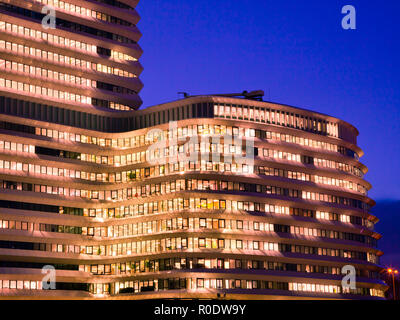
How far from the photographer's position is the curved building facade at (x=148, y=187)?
15712 centimetres

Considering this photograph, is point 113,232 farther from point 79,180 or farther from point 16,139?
point 16,139

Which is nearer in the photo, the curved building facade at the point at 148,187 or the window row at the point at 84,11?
the curved building facade at the point at 148,187

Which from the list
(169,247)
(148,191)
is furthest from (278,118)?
(169,247)

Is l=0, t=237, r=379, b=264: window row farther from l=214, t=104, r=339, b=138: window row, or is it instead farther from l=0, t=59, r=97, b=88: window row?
l=0, t=59, r=97, b=88: window row

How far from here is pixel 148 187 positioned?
165375mm

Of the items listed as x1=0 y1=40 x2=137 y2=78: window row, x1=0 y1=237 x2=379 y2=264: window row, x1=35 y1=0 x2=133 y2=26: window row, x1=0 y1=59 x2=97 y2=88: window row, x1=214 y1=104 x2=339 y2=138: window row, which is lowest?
x1=0 y1=237 x2=379 y2=264: window row

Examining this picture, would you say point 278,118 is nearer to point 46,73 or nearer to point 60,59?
point 60,59

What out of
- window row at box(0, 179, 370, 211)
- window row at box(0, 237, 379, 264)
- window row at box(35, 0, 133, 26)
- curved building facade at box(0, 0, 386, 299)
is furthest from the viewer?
window row at box(35, 0, 133, 26)

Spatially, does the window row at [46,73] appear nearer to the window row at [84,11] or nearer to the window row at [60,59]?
the window row at [60,59]

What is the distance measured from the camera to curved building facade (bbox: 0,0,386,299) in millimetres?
157125

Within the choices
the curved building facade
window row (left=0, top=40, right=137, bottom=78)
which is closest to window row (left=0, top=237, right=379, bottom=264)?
the curved building facade

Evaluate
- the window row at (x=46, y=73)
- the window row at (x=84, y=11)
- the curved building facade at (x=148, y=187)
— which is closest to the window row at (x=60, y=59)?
the curved building facade at (x=148, y=187)

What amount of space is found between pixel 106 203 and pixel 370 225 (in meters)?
62.8
